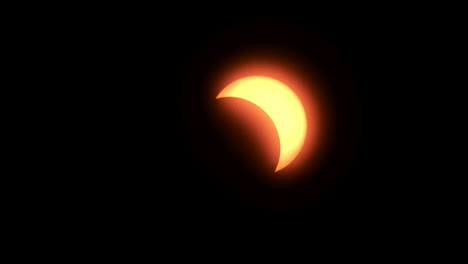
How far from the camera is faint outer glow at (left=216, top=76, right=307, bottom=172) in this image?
1.45 meters

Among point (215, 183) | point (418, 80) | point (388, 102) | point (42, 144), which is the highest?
point (418, 80)

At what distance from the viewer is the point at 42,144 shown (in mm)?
1622

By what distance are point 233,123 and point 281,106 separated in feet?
0.63

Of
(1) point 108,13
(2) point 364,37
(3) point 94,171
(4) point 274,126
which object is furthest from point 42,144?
(2) point 364,37

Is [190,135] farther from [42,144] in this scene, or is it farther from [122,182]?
[42,144]

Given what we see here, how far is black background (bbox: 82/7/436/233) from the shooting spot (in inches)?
58.1

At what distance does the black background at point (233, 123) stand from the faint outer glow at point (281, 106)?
0.34 ft

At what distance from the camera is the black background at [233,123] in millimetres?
1476

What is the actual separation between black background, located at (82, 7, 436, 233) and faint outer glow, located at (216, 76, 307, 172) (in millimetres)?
105

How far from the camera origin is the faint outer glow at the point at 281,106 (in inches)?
57.1

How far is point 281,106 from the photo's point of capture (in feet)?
4.80

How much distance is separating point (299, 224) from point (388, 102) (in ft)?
1.97

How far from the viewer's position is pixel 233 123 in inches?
56.3

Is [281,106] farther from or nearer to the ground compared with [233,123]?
farther from the ground
